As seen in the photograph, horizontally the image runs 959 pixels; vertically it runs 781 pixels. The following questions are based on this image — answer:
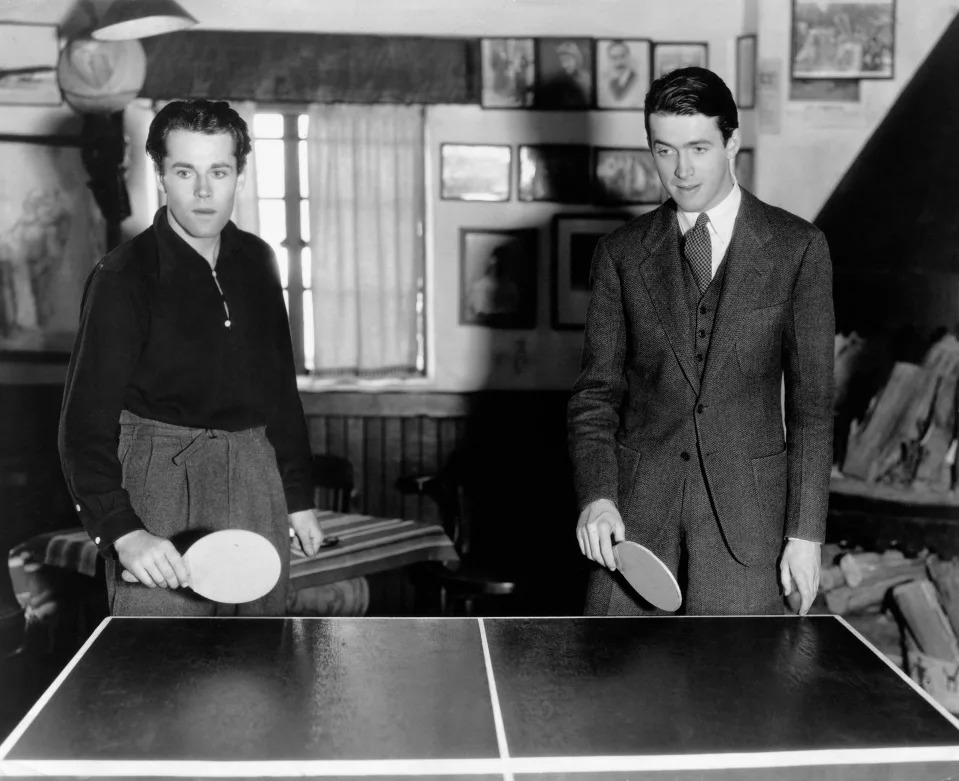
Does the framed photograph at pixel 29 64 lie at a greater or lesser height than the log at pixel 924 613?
greater

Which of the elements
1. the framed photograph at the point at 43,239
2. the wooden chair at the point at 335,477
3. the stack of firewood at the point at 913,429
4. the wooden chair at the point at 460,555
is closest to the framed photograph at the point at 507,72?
the wooden chair at the point at 460,555

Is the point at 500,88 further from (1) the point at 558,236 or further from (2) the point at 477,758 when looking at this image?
(2) the point at 477,758

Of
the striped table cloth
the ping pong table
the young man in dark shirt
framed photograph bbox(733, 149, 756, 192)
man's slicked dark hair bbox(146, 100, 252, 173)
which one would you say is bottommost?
the striped table cloth

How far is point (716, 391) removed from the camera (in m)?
2.43

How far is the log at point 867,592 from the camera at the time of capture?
447 centimetres

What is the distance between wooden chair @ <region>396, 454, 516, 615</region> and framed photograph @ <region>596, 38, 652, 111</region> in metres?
1.91

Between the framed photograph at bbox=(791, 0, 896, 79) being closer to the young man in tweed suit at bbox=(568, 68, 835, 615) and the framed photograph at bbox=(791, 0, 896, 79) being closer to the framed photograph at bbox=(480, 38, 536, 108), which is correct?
the framed photograph at bbox=(480, 38, 536, 108)

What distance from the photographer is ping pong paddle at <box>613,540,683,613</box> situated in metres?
2.18

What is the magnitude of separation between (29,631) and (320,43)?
2.94m

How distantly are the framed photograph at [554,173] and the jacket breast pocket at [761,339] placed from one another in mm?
2822

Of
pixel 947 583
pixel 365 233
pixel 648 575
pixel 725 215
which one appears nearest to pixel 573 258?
pixel 365 233

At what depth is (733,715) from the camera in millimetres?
1753

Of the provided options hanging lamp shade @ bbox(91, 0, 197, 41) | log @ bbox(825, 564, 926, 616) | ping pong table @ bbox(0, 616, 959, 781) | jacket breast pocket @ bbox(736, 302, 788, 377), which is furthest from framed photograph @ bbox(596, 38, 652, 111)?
ping pong table @ bbox(0, 616, 959, 781)

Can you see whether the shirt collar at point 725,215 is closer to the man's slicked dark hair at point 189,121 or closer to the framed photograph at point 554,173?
the man's slicked dark hair at point 189,121
